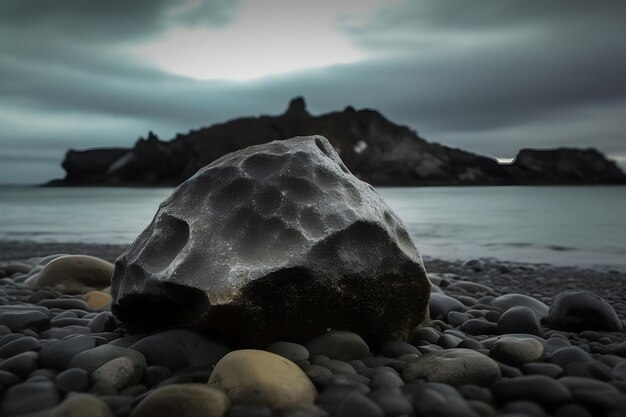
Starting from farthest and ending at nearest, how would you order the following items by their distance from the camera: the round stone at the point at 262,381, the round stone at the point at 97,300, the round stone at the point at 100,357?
the round stone at the point at 97,300, the round stone at the point at 100,357, the round stone at the point at 262,381

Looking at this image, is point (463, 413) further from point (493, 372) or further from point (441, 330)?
point (441, 330)

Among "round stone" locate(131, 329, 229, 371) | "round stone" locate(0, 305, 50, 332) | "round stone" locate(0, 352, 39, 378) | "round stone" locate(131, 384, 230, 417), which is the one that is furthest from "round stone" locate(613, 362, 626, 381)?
"round stone" locate(0, 305, 50, 332)

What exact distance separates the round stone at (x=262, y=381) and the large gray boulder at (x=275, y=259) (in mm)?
428

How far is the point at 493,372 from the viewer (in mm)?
2533

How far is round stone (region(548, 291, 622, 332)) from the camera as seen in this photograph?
3896 millimetres

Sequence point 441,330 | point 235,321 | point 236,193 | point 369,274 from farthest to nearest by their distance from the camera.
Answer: point 441,330
point 236,193
point 369,274
point 235,321

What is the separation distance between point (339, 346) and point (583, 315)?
2183 mm

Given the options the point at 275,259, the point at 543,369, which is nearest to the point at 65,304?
the point at 275,259

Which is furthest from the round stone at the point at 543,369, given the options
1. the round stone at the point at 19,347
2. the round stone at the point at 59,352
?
the round stone at the point at 19,347

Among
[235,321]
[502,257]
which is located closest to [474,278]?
[502,257]

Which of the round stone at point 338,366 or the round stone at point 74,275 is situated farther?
the round stone at point 74,275

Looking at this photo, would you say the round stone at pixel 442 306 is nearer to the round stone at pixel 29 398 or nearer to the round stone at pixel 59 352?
the round stone at pixel 59 352

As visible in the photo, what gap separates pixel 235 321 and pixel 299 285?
1.37 feet

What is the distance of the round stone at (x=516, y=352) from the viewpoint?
2.88 meters
